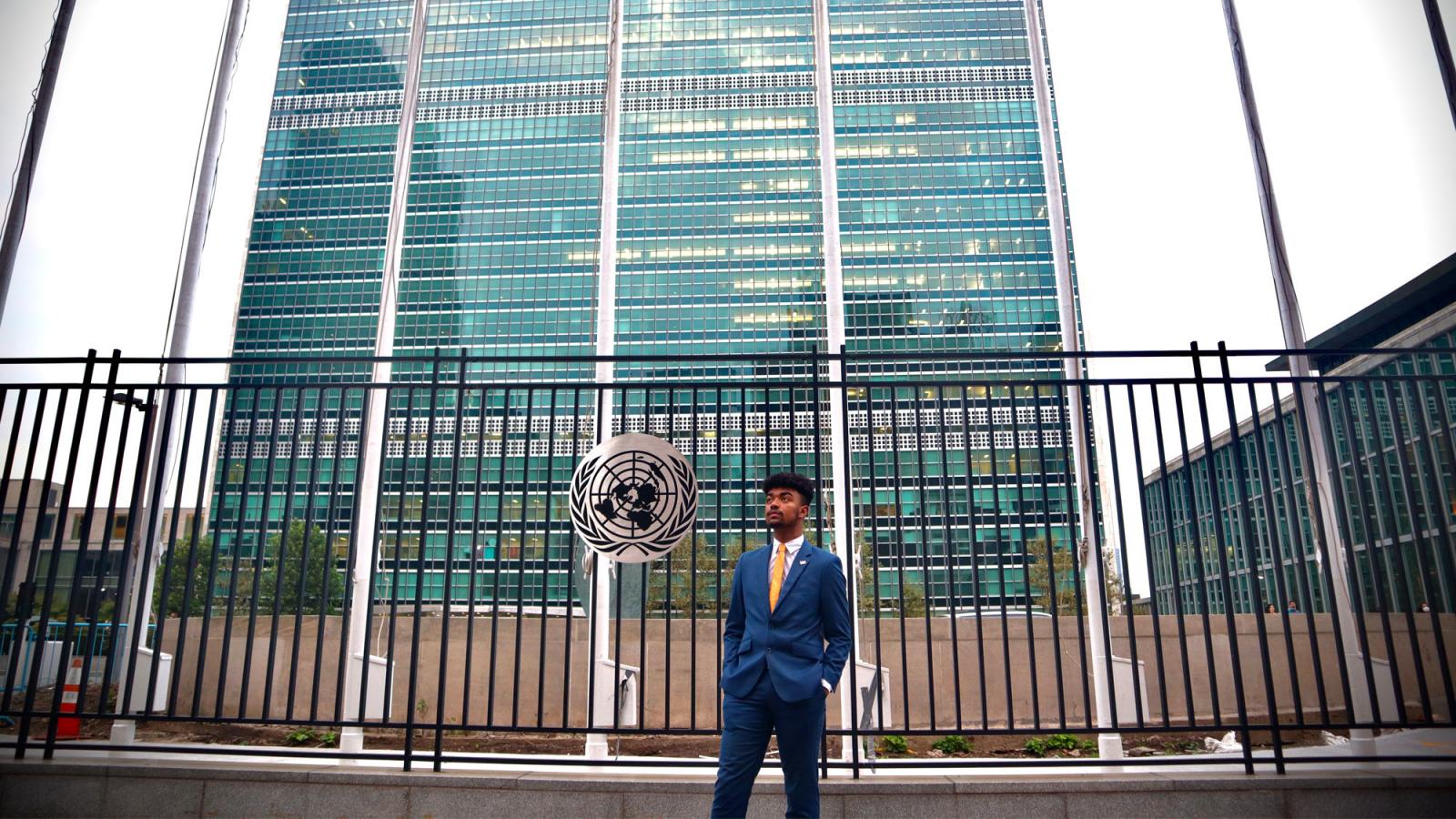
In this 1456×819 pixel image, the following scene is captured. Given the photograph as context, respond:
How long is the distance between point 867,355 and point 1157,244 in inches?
327

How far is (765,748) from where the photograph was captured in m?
3.05

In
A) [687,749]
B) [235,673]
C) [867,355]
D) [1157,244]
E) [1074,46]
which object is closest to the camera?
[867,355]

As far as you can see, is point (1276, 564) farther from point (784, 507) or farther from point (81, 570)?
point (81, 570)

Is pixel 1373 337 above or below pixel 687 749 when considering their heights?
above

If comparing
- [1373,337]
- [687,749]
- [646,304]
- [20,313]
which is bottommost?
[687,749]

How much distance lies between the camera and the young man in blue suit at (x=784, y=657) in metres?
3.04

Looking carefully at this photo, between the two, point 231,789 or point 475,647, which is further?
point 475,647

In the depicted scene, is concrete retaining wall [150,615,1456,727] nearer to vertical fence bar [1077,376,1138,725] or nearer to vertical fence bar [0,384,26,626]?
vertical fence bar [1077,376,1138,725]

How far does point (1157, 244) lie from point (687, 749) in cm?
903

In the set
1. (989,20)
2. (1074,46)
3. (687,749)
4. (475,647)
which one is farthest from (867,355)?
(989,20)

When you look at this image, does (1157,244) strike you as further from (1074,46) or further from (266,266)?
(266,266)

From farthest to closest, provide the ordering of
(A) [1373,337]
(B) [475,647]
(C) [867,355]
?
(A) [1373,337]
(B) [475,647]
(C) [867,355]

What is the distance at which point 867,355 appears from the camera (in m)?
3.98

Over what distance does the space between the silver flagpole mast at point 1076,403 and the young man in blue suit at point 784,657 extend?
83.1 inches
